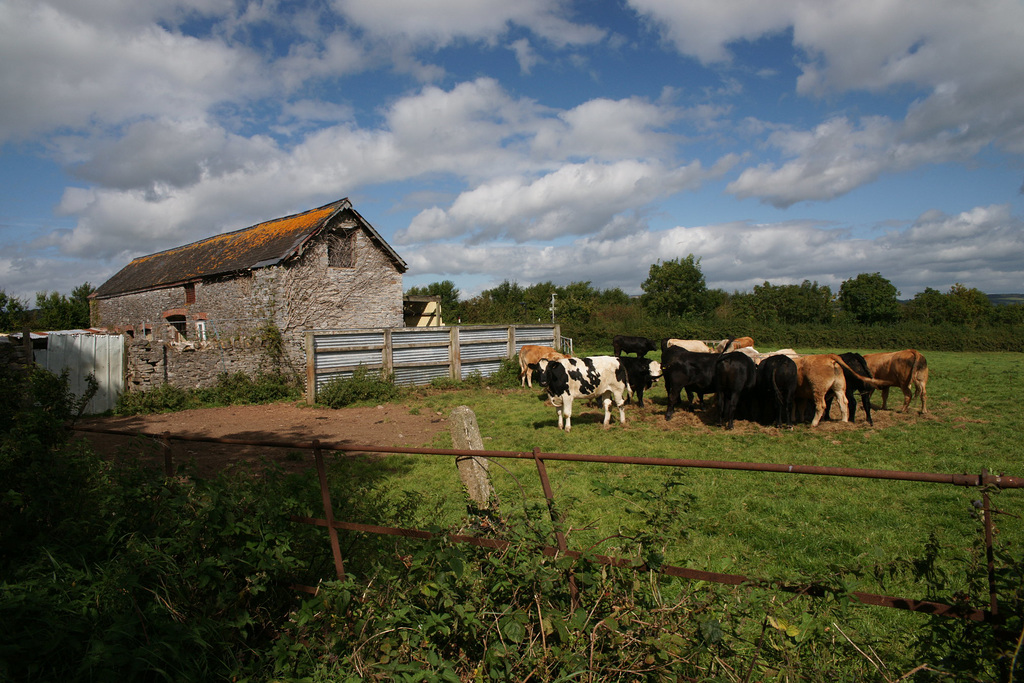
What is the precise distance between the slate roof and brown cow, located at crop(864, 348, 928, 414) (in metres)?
13.8

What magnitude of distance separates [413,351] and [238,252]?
26.4ft

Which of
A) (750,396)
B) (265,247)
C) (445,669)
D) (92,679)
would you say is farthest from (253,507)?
(265,247)

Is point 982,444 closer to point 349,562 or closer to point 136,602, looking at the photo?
point 349,562

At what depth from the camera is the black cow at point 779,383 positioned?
31.2ft

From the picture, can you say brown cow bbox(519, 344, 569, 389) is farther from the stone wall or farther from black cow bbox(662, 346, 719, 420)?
the stone wall

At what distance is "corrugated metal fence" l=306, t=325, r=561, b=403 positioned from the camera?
532 inches

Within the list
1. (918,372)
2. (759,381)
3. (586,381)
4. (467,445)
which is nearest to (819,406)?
(759,381)

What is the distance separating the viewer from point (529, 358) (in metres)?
16.1

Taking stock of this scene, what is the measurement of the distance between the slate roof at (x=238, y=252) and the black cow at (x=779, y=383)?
1234cm

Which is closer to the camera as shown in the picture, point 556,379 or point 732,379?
point 732,379

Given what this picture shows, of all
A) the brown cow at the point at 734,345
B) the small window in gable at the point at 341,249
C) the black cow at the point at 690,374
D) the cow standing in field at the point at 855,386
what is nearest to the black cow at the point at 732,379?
the black cow at the point at 690,374

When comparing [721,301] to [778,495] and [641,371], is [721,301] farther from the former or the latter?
[778,495]

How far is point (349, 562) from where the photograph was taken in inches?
119

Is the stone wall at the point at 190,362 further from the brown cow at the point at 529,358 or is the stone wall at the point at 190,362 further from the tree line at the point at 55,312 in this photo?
the tree line at the point at 55,312
